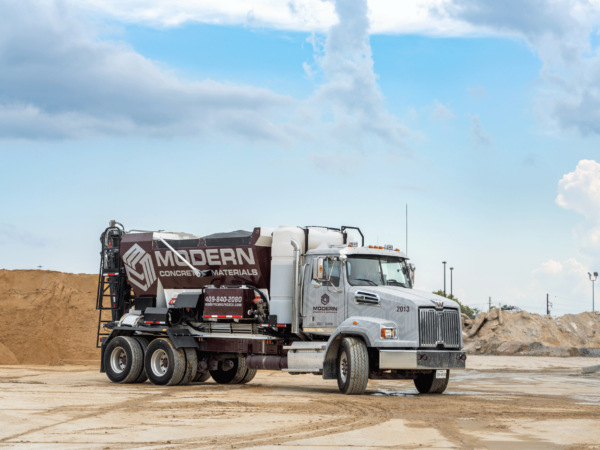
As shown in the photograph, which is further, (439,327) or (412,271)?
(412,271)

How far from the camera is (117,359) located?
2159 cm

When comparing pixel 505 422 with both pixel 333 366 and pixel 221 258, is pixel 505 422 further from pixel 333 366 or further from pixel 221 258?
pixel 221 258

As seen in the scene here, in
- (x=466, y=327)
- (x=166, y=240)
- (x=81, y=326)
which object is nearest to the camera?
(x=166, y=240)

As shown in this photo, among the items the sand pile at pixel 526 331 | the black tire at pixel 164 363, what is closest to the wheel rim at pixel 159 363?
the black tire at pixel 164 363

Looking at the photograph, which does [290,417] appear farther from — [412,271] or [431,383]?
[412,271]

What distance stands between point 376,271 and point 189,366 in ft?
19.5

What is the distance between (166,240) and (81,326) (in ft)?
82.1

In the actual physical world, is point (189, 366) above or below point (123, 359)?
below

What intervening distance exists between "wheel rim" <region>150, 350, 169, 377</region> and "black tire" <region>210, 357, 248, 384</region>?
64.6 inches

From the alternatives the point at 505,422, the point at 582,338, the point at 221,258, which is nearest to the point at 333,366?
Result: the point at 221,258

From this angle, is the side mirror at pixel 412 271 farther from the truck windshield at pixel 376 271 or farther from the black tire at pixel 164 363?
the black tire at pixel 164 363

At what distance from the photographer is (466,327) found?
174 ft

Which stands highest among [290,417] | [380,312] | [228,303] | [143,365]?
[228,303]

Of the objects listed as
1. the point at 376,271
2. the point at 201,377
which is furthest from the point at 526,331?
the point at 376,271
